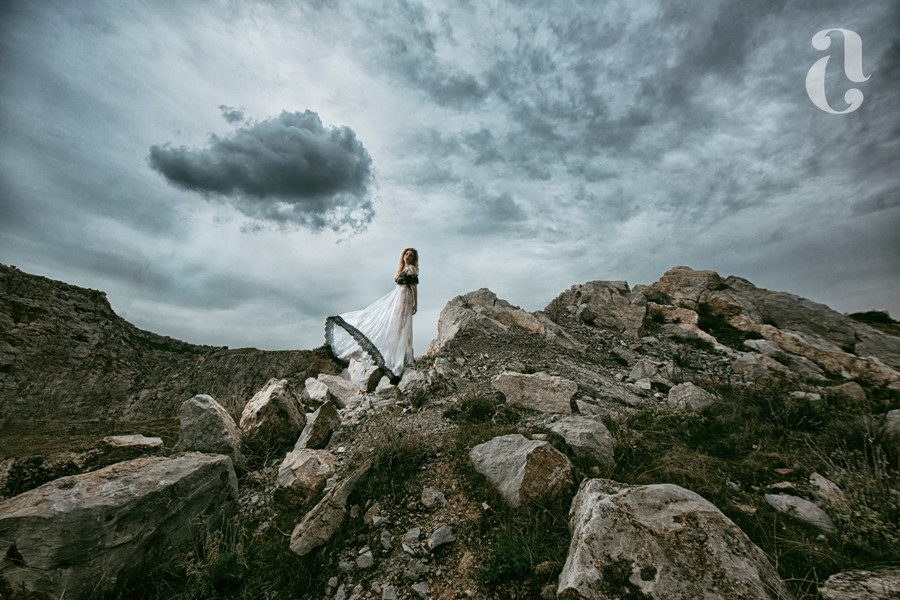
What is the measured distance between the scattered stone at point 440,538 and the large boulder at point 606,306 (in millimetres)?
12175

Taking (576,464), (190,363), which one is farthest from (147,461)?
(190,363)

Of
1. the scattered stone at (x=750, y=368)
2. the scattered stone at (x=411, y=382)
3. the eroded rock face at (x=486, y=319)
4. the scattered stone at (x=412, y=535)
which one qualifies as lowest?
the scattered stone at (x=412, y=535)

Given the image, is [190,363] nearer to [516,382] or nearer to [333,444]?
[333,444]

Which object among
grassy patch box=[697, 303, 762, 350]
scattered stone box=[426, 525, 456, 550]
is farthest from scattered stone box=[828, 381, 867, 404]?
scattered stone box=[426, 525, 456, 550]

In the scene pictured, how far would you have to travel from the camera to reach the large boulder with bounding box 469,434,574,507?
3.88 m

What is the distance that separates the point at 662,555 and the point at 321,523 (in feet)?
11.0

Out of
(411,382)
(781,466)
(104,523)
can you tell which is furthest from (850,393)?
(104,523)

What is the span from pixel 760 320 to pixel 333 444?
17973 mm

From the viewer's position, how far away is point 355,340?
10.2m

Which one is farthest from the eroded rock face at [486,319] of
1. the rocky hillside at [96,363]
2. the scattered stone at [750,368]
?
the scattered stone at [750,368]

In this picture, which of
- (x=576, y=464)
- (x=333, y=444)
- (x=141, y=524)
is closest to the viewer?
(x=141, y=524)

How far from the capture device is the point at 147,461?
4.36 m

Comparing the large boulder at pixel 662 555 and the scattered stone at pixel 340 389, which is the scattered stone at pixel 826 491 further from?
the scattered stone at pixel 340 389

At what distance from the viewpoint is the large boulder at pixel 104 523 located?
10.0 ft
